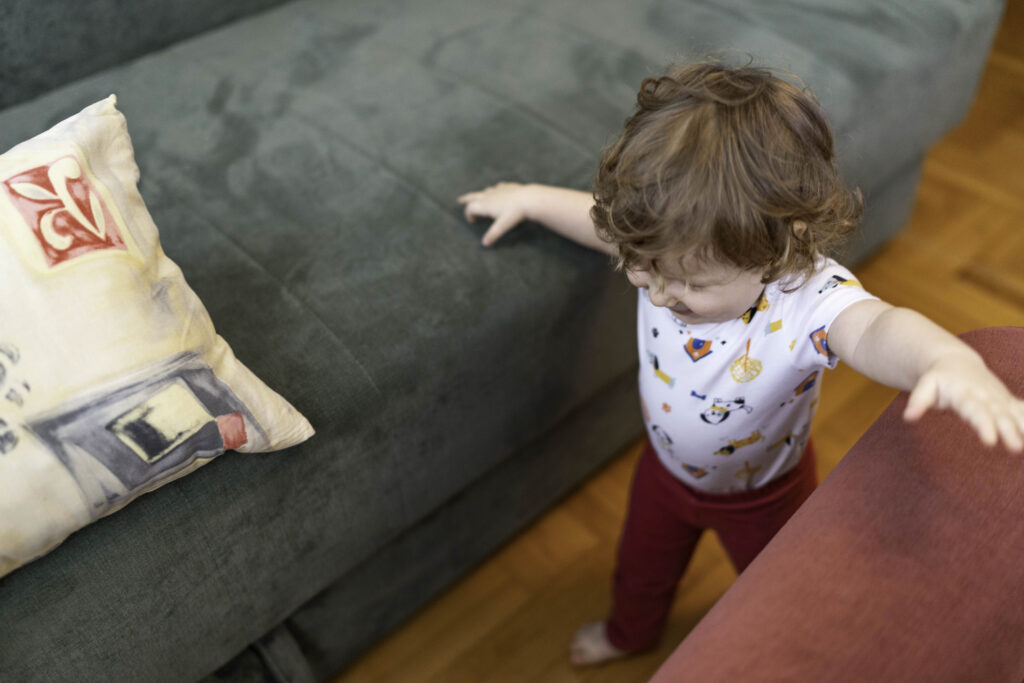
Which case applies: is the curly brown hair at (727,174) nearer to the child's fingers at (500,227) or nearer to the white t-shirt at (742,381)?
the white t-shirt at (742,381)

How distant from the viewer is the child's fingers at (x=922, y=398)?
0.52m

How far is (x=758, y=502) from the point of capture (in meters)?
0.89

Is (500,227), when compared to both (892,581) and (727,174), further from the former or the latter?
(892,581)

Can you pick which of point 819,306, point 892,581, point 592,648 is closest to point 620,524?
point 592,648

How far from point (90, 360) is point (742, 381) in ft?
1.76

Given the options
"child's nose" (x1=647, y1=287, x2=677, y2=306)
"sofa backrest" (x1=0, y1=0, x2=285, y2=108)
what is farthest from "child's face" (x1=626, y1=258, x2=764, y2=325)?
"sofa backrest" (x1=0, y1=0, x2=285, y2=108)

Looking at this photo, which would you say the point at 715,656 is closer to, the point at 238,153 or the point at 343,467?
the point at 343,467

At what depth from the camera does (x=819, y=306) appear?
0.70 metres

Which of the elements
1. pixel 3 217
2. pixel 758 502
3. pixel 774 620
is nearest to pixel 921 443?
pixel 774 620

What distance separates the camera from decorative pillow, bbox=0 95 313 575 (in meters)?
0.61

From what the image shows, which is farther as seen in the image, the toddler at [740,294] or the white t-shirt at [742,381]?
the white t-shirt at [742,381]

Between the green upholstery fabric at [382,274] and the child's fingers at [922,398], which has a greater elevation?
the child's fingers at [922,398]

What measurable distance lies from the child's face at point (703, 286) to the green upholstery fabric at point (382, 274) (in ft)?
0.74

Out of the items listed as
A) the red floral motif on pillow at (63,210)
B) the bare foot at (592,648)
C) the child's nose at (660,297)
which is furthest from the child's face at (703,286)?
the bare foot at (592,648)
